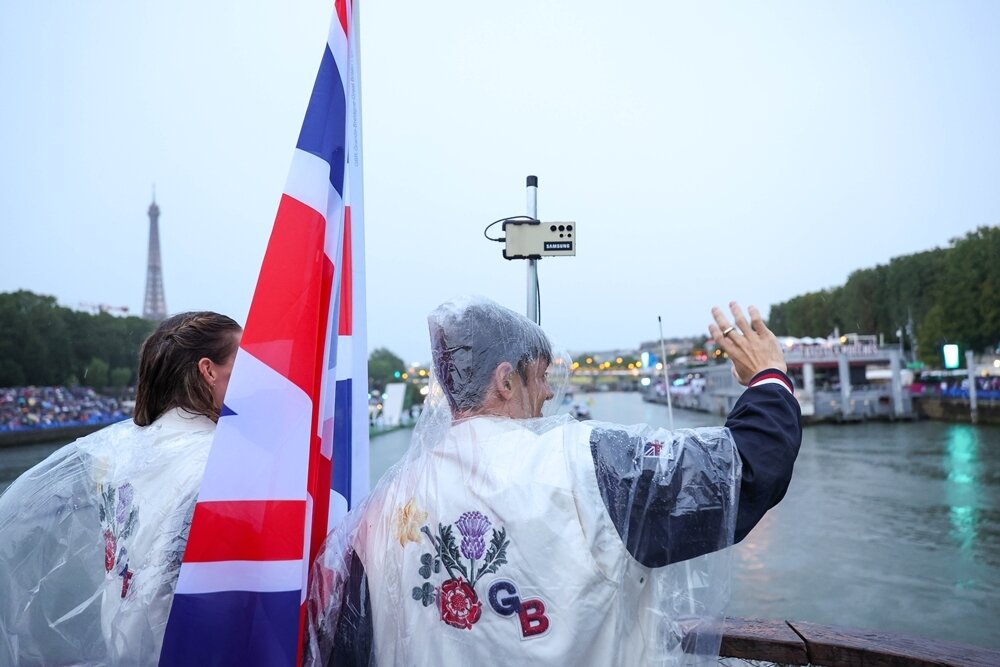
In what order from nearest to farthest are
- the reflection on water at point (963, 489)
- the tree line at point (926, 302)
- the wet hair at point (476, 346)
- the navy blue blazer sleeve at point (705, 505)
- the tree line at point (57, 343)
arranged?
1. the navy blue blazer sleeve at point (705, 505)
2. the wet hair at point (476, 346)
3. the reflection on water at point (963, 489)
4. the tree line at point (57, 343)
5. the tree line at point (926, 302)

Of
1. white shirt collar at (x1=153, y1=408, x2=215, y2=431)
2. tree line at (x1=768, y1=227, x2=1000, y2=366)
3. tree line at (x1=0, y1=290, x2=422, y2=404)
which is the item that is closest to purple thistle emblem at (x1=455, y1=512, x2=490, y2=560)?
white shirt collar at (x1=153, y1=408, x2=215, y2=431)

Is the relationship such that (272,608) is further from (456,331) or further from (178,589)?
(456,331)

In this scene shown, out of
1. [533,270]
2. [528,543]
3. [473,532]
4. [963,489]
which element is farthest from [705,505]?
[963,489]

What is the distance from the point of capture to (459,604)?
1566 mm

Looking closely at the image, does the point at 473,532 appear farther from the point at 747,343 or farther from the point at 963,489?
the point at 963,489

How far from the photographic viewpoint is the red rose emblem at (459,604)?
1547 millimetres

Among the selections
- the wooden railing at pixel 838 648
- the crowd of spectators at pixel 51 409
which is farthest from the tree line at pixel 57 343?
the wooden railing at pixel 838 648

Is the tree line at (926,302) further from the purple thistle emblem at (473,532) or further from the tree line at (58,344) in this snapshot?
the purple thistle emblem at (473,532)

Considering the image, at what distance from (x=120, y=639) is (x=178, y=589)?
1.23ft

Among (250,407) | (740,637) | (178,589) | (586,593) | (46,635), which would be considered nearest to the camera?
(586,593)

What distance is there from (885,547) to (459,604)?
15.8m

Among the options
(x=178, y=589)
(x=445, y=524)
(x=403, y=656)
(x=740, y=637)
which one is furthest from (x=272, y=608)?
(x=740, y=637)

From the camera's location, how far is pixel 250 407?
1.71m

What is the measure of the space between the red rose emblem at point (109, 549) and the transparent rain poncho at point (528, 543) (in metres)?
0.61
